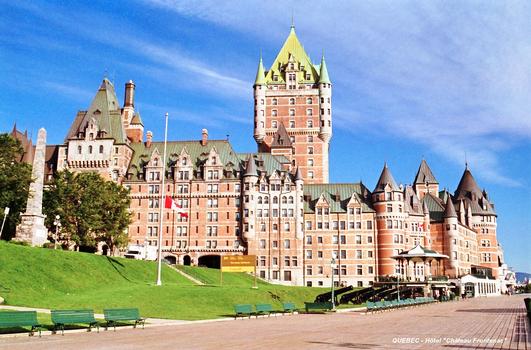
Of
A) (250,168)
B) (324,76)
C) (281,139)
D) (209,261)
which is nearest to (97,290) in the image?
(209,261)

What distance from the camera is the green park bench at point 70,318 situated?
1000 inches

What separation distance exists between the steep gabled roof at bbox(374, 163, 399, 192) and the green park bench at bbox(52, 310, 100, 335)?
8594cm

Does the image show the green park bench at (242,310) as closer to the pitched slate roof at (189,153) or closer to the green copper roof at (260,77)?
the pitched slate roof at (189,153)

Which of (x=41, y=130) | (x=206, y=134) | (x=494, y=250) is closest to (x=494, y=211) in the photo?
(x=494, y=250)

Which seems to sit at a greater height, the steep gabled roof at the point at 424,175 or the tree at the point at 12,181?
the steep gabled roof at the point at 424,175

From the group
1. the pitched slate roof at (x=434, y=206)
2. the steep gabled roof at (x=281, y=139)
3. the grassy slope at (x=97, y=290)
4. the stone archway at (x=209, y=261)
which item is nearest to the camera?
the grassy slope at (x=97, y=290)

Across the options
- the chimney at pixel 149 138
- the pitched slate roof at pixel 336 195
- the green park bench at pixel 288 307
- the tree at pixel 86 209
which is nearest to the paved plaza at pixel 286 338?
the green park bench at pixel 288 307

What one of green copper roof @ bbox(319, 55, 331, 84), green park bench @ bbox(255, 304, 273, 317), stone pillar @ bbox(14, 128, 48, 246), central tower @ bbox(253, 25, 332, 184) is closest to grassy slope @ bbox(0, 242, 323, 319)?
green park bench @ bbox(255, 304, 273, 317)

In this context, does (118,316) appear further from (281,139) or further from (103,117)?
(281,139)

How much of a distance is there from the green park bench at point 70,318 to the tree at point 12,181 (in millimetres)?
45055

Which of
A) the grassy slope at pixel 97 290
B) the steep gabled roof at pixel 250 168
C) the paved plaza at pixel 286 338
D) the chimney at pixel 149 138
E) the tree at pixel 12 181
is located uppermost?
the chimney at pixel 149 138

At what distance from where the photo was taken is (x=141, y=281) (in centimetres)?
6481

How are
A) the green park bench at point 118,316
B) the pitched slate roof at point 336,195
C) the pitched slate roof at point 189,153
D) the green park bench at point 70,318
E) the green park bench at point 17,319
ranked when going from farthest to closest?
the pitched slate roof at point 189,153 < the pitched slate roof at point 336,195 < the green park bench at point 118,316 < the green park bench at point 70,318 < the green park bench at point 17,319

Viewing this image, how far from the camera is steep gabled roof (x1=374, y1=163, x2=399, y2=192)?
107m
